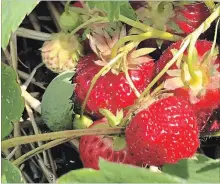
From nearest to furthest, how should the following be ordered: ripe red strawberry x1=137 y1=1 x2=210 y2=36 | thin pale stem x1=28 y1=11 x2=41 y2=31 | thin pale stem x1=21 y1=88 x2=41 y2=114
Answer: ripe red strawberry x1=137 y1=1 x2=210 y2=36, thin pale stem x1=21 y1=88 x2=41 y2=114, thin pale stem x1=28 y1=11 x2=41 y2=31

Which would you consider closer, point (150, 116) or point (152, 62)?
point (150, 116)

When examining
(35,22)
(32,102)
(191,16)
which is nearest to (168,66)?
(191,16)

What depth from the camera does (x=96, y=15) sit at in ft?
3.44

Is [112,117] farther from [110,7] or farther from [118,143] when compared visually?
[110,7]

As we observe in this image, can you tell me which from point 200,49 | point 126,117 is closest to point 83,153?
point 126,117

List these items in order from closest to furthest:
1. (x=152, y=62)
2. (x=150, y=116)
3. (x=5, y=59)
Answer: (x=150, y=116) → (x=152, y=62) → (x=5, y=59)

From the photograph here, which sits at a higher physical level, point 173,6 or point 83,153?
point 173,6

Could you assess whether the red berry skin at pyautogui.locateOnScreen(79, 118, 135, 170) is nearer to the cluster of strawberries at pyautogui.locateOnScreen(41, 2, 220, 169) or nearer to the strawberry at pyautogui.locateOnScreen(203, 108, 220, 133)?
the cluster of strawberries at pyautogui.locateOnScreen(41, 2, 220, 169)

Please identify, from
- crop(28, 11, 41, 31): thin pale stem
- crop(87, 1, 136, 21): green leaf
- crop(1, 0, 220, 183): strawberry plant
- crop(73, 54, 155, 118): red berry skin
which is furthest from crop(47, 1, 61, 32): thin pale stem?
crop(87, 1, 136, 21): green leaf

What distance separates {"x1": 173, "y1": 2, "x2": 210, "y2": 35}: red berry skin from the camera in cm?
105

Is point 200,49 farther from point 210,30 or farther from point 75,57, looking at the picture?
point 75,57

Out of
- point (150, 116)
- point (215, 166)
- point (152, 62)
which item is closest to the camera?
point (215, 166)

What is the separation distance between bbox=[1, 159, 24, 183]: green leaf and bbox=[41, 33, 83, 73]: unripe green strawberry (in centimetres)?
21

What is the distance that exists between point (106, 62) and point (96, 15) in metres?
0.08
